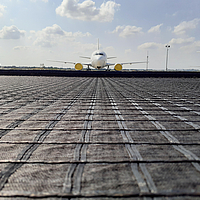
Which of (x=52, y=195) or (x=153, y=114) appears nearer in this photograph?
(x=52, y=195)

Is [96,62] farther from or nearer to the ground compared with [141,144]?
farther from the ground

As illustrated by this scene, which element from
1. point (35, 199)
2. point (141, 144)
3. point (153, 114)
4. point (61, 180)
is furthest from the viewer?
point (153, 114)

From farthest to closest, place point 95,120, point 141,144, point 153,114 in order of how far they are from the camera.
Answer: point 153,114 → point 95,120 → point 141,144

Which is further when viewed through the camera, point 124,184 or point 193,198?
point 124,184

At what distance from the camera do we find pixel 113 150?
96.3 inches

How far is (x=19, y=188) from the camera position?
166 cm

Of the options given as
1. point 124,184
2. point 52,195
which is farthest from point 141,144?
point 52,195

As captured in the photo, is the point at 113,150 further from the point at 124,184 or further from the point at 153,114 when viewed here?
the point at 153,114

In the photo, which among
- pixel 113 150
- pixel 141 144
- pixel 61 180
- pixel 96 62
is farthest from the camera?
pixel 96 62

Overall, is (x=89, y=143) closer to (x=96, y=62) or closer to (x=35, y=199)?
(x=35, y=199)

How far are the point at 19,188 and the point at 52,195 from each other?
0.35 m

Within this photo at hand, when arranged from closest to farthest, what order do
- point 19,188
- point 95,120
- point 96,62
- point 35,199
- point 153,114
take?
point 35,199 < point 19,188 < point 95,120 < point 153,114 < point 96,62

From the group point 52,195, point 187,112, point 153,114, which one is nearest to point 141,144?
point 52,195

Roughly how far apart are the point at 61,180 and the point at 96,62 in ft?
86.7
